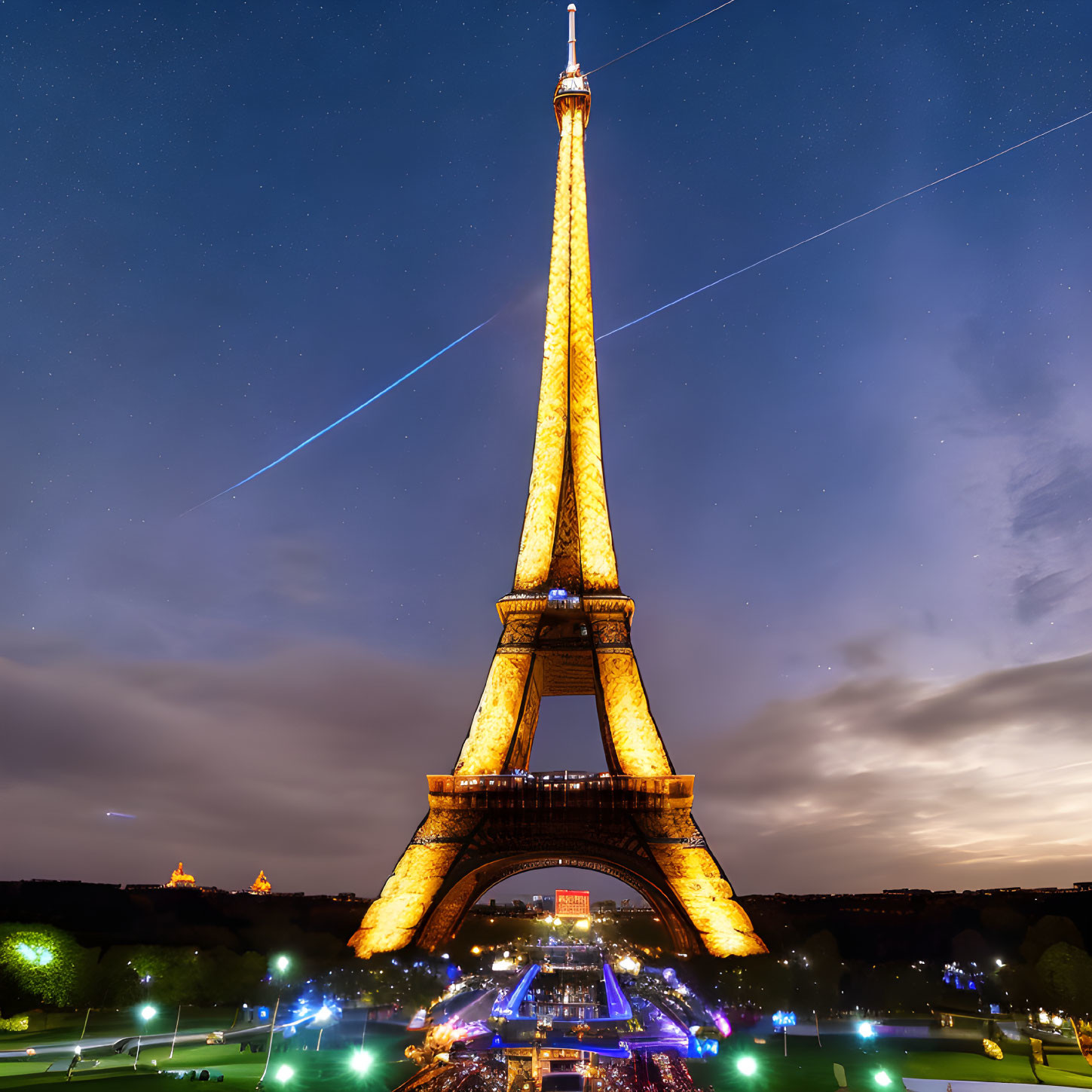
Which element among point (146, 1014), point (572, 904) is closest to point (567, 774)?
point (146, 1014)

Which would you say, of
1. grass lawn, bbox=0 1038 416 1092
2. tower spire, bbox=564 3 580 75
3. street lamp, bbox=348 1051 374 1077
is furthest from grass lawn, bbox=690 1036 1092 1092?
tower spire, bbox=564 3 580 75

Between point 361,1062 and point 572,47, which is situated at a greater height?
point 572,47

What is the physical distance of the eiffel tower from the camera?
36.7 metres

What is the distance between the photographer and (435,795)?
1517 inches

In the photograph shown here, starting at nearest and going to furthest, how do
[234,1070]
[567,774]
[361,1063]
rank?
[234,1070], [361,1063], [567,774]

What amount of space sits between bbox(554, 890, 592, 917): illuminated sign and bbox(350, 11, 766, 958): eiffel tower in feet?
277

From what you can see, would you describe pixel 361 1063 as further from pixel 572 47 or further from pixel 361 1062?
pixel 572 47

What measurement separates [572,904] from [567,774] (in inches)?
3980

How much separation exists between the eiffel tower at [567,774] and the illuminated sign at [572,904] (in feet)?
277

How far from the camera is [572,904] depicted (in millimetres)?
130375

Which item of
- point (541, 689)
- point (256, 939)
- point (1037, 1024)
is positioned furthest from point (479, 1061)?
point (1037, 1024)

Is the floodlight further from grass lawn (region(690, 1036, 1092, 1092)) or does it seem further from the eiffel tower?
grass lawn (region(690, 1036, 1092, 1092))

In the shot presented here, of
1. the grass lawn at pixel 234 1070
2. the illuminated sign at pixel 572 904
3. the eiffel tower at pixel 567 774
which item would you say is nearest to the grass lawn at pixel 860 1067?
the eiffel tower at pixel 567 774

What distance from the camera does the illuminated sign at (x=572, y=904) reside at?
418ft
